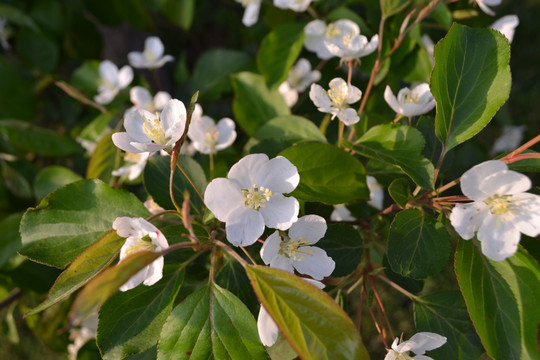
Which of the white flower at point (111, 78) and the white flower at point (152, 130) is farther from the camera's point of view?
the white flower at point (111, 78)

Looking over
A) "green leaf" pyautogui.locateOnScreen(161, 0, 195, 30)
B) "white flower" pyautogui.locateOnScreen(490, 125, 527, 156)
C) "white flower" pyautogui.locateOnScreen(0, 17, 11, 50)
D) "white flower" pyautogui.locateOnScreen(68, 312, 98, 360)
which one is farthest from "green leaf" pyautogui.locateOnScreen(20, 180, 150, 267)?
"white flower" pyautogui.locateOnScreen(490, 125, 527, 156)

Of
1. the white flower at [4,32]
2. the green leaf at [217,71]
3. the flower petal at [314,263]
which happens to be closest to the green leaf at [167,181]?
the flower petal at [314,263]

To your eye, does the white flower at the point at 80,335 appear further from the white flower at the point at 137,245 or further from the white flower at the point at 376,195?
the white flower at the point at 376,195

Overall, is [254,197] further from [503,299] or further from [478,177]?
[503,299]

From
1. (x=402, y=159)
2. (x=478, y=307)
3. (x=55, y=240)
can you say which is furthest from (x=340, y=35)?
(x=55, y=240)

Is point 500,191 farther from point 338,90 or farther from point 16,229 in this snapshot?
point 16,229
